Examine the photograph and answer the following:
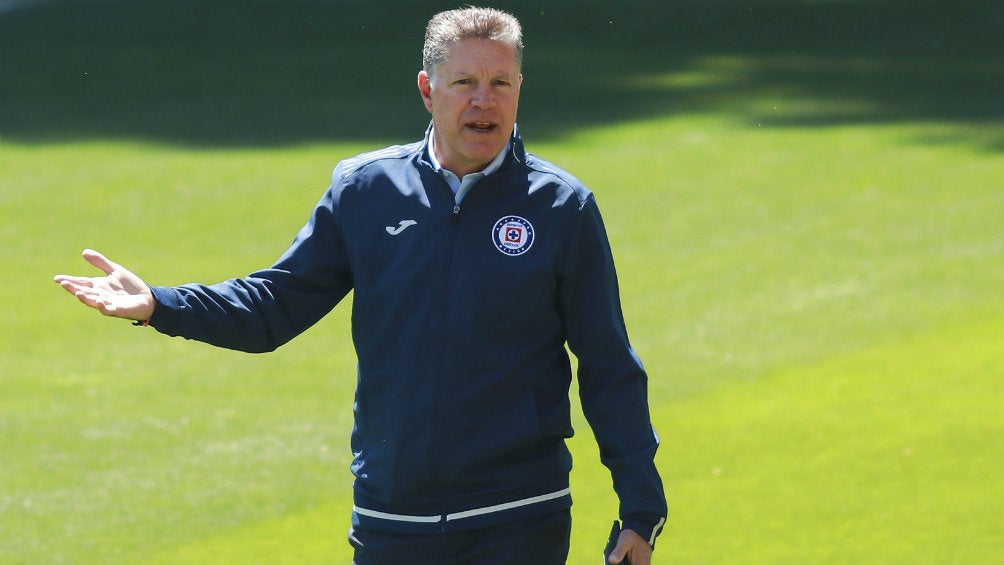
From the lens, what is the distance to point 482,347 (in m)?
3.29

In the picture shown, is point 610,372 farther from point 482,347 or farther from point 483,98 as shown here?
point 483,98

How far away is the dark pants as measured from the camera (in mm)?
3312

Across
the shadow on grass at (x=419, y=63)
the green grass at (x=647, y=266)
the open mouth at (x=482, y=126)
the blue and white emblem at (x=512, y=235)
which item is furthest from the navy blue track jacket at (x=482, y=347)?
the shadow on grass at (x=419, y=63)

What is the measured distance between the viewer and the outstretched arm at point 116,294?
334cm

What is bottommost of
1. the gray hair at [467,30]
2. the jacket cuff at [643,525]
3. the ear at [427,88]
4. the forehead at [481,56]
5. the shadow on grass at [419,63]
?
the shadow on grass at [419,63]

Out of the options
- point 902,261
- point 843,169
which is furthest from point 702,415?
point 843,169

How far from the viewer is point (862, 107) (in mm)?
13125

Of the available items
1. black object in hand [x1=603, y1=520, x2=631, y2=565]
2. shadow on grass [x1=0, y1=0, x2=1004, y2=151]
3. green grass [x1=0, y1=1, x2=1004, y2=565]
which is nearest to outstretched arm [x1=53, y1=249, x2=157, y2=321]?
black object in hand [x1=603, y1=520, x2=631, y2=565]

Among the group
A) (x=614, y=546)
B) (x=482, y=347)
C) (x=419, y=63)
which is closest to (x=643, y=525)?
(x=614, y=546)

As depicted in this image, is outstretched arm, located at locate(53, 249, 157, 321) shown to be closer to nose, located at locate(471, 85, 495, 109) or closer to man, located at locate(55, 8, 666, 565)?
man, located at locate(55, 8, 666, 565)

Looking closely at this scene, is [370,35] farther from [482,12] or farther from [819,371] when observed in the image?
[482,12]

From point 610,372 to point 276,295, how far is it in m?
0.80

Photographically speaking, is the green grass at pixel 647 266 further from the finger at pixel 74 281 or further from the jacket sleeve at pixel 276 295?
the finger at pixel 74 281

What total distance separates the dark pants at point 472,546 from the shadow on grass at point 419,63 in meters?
9.02
